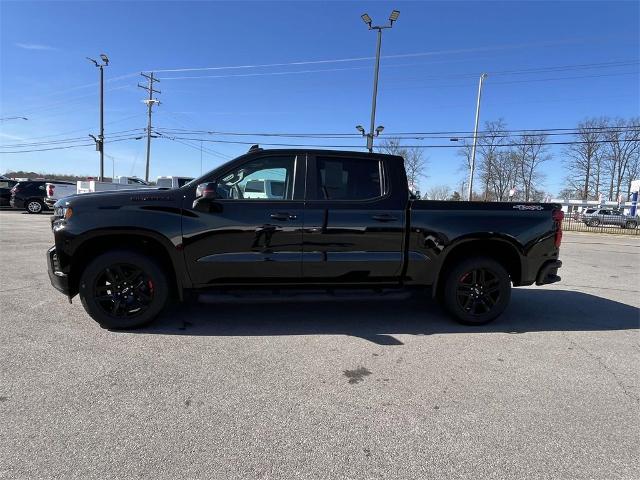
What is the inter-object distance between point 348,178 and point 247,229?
4.21ft

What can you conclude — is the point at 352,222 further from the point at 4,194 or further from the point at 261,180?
the point at 4,194

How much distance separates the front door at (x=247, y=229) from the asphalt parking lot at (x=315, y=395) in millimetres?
667

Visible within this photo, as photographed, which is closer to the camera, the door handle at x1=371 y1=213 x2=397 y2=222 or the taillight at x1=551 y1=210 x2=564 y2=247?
the door handle at x1=371 y1=213 x2=397 y2=222

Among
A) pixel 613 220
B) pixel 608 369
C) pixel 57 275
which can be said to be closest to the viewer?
pixel 608 369

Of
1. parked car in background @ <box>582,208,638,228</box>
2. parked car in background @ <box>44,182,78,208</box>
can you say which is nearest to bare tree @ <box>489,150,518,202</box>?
parked car in background @ <box>582,208,638,228</box>

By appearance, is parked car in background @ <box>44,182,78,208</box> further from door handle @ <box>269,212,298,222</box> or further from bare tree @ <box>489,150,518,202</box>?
bare tree @ <box>489,150,518,202</box>

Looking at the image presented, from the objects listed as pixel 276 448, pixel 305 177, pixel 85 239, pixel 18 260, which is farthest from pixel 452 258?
pixel 18 260

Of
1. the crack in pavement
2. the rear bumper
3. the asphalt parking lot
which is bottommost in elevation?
the asphalt parking lot

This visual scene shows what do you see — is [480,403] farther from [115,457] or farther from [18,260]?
[18,260]

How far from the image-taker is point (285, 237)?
473cm

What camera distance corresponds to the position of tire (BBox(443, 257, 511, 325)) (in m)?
5.18

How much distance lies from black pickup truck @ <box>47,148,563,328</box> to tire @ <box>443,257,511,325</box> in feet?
0.04

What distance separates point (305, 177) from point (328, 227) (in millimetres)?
618

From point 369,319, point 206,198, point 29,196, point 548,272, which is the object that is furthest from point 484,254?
point 29,196
